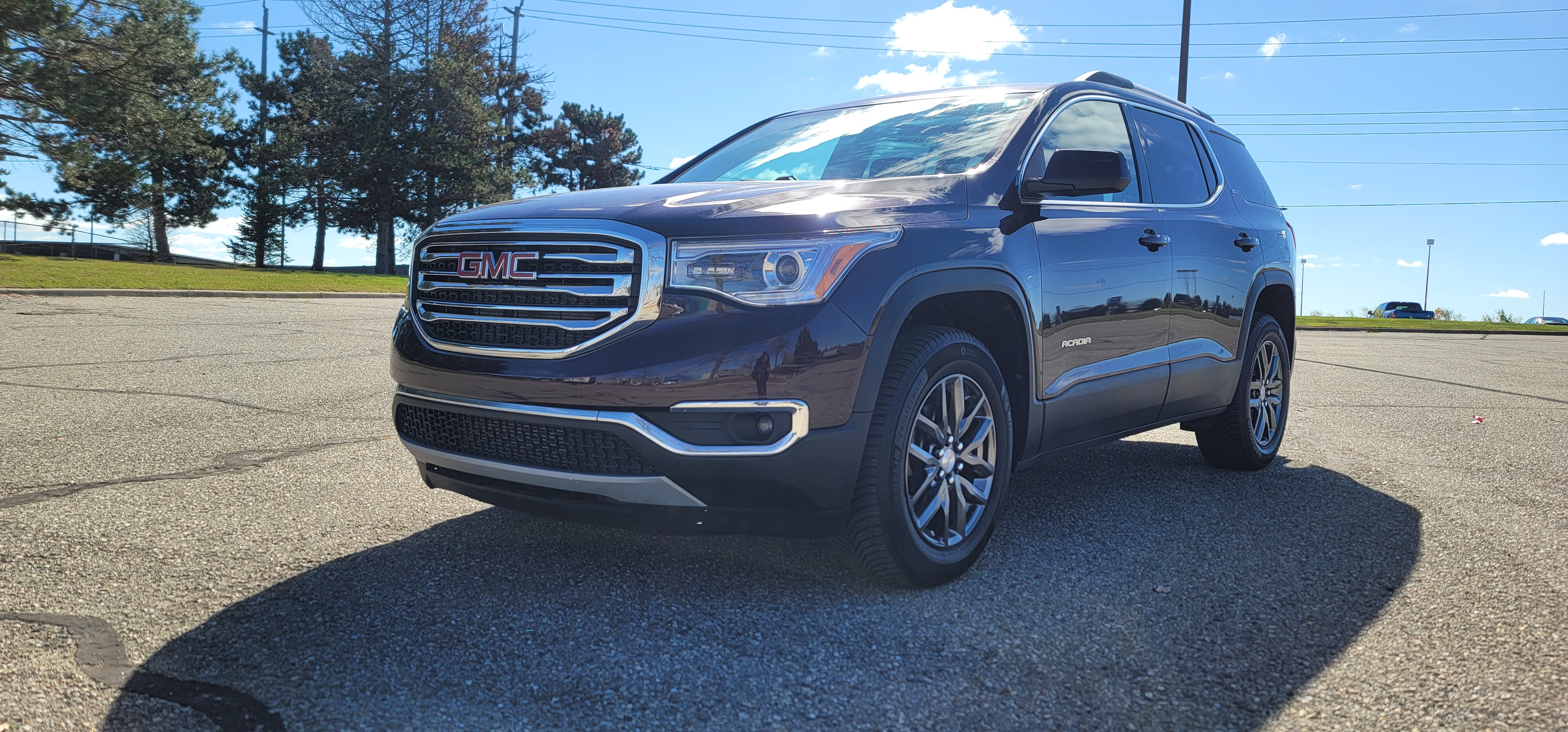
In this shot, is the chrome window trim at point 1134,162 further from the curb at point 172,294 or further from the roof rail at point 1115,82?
the curb at point 172,294

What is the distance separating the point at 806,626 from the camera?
3117mm

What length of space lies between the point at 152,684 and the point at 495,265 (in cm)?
144

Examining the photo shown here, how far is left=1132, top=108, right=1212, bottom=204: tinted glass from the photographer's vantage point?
5.00 meters

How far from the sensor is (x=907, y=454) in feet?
11.0

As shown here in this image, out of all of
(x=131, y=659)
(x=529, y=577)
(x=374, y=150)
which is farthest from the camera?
(x=374, y=150)

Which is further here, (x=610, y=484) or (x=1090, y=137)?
(x=1090, y=137)

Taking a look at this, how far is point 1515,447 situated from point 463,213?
6.70m

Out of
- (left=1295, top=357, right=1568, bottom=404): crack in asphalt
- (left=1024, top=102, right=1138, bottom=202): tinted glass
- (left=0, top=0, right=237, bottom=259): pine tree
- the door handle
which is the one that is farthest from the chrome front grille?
(left=0, top=0, right=237, bottom=259): pine tree

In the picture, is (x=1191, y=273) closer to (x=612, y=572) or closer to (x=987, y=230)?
(x=987, y=230)

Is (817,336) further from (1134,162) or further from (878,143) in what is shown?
(1134,162)

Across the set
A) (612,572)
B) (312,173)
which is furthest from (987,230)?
(312,173)

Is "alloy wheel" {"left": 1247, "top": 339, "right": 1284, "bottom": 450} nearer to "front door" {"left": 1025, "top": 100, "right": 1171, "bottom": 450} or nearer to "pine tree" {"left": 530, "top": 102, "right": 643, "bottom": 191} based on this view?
"front door" {"left": 1025, "top": 100, "right": 1171, "bottom": 450}

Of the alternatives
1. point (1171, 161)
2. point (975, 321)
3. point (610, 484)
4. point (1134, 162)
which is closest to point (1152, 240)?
point (1134, 162)

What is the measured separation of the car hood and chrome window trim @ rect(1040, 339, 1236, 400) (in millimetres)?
854
